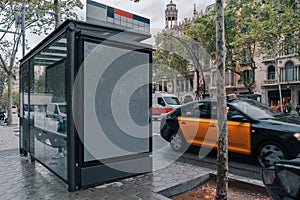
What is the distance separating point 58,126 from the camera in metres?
4.43

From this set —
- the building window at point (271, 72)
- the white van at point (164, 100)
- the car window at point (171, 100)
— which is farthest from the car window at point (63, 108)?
the building window at point (271, 72)

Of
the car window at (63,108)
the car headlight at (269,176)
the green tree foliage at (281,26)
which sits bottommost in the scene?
the car headlight at (269,176)

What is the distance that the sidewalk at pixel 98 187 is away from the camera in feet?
12.4

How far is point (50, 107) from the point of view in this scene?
4816mm

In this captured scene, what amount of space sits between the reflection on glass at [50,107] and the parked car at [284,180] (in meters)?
3.05

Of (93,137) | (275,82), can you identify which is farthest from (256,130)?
(275,82)

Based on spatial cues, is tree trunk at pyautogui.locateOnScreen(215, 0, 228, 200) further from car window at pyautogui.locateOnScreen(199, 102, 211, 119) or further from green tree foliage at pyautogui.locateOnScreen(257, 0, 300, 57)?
green tree foliage at pyautogui.locateOnScreen(257, 0, 300, 57)

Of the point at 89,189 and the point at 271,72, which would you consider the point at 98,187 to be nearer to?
the point at 89,189

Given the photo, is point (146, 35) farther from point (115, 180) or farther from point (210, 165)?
point (210, 165)

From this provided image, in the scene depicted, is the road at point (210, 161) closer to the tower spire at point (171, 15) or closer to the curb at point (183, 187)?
the curb at point (183, 187)

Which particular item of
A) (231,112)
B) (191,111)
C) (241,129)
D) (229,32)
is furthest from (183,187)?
(229,32)

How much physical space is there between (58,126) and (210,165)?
3485mm

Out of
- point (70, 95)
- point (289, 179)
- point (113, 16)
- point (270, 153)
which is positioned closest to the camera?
point (289, 179)

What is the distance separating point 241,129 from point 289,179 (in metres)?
3.98
